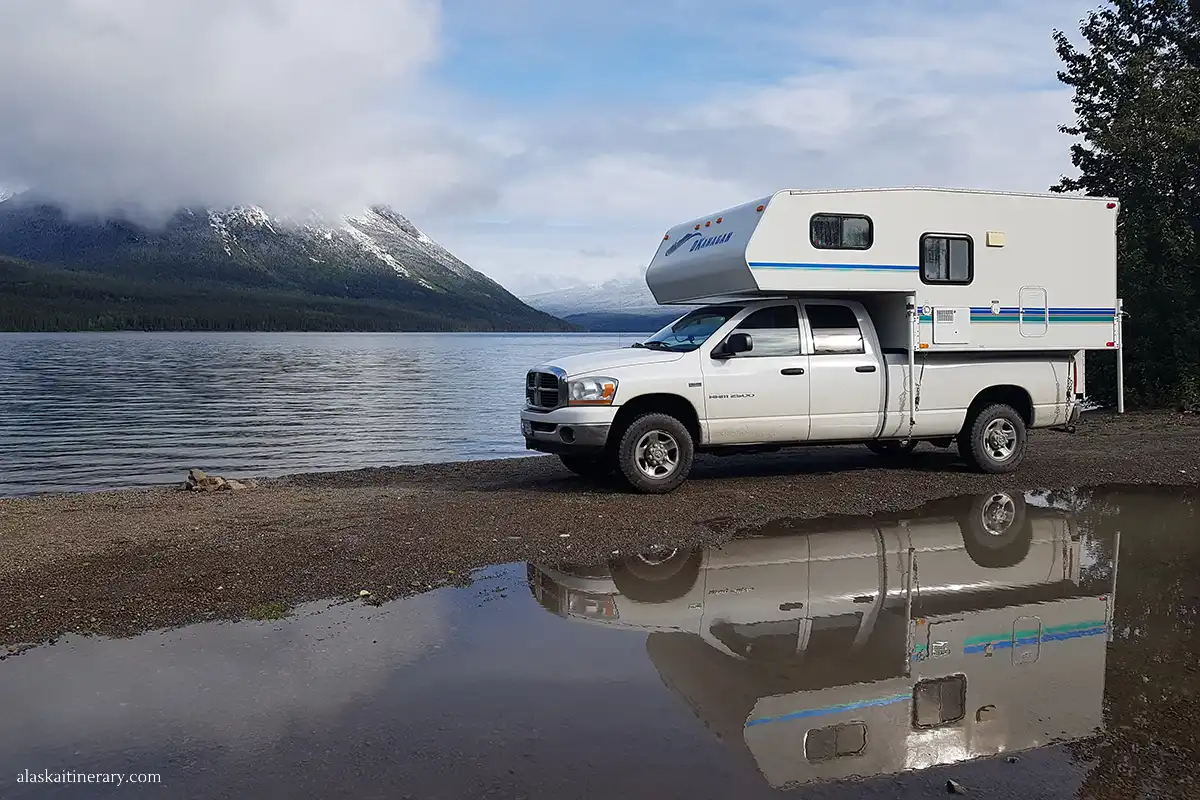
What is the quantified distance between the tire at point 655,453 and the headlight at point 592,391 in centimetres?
42

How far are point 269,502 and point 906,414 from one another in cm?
738

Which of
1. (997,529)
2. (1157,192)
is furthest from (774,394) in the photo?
(1157,192)

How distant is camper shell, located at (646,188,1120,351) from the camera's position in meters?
11.5

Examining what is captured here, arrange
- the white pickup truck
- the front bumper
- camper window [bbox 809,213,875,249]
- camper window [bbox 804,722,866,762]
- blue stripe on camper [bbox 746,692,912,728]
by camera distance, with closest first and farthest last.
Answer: camper window [bbox 804,722,866,762] → blue stripe on camper [bbox 746,692,912,728] → the front bumper → the white pickup truck → camper window [bbox 809,213,875,249]

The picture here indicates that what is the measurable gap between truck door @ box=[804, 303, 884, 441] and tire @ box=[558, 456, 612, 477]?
257cm

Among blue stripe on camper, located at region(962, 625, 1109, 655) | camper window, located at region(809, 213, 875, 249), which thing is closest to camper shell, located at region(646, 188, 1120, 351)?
camper window, located at region(809, 213, 875, 249)

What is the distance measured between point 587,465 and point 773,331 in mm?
2795

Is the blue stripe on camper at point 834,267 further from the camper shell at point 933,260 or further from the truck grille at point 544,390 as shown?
the truck grille at point 544,390

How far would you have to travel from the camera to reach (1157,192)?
22.9 meters

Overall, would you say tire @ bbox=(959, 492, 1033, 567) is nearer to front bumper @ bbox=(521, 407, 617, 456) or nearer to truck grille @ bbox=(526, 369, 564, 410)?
front bumper @ bbox=(521, 407, 617, 456)

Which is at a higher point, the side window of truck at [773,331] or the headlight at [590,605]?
the side window of truck at [773,331]

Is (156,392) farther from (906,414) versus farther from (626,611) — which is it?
(626,611)

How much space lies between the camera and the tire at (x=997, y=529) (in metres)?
8.61

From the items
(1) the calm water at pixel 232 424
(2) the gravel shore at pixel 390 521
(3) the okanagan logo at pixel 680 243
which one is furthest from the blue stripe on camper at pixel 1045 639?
(1) the calm water at pixel 232 424
